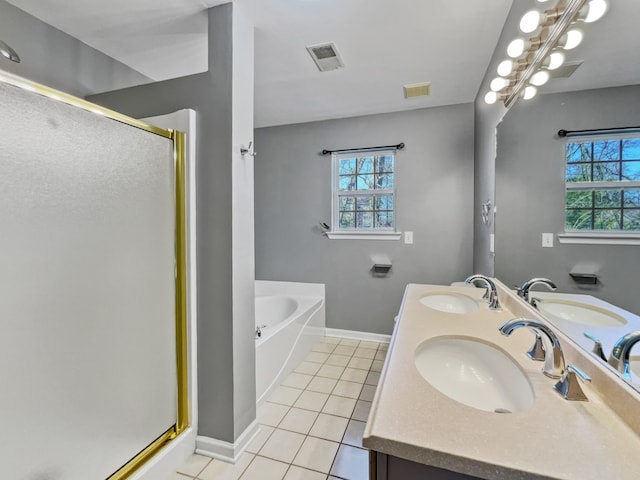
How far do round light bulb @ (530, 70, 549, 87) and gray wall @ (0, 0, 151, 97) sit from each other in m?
2.56

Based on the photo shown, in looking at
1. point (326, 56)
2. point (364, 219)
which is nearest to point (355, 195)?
point (364, 219)

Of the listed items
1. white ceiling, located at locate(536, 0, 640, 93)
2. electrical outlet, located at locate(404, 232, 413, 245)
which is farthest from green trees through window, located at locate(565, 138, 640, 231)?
electrical outlet, located at locate(404, 232, 413, 245)

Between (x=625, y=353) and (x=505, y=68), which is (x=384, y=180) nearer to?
(x=505, y=68)

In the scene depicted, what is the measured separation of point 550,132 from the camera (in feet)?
3.70

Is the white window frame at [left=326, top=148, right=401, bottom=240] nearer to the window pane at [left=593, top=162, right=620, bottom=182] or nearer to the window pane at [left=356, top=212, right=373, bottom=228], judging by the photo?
the window pane at [left=356, top=212, right=373, bottom=228]

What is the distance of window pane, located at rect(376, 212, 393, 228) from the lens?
125 inches

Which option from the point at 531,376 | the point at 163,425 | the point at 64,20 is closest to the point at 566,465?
the point at 531,376

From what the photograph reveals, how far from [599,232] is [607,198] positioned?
107 mm

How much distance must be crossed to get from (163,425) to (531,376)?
64.4 inches

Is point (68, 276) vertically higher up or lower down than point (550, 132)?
lower down

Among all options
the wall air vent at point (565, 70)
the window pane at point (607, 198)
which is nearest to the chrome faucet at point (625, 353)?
the window pane at point (607, 198)

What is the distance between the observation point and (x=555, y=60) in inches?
45.9

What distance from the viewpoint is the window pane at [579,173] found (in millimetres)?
964

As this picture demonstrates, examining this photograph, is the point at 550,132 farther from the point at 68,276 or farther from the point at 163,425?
the point at 163,425
